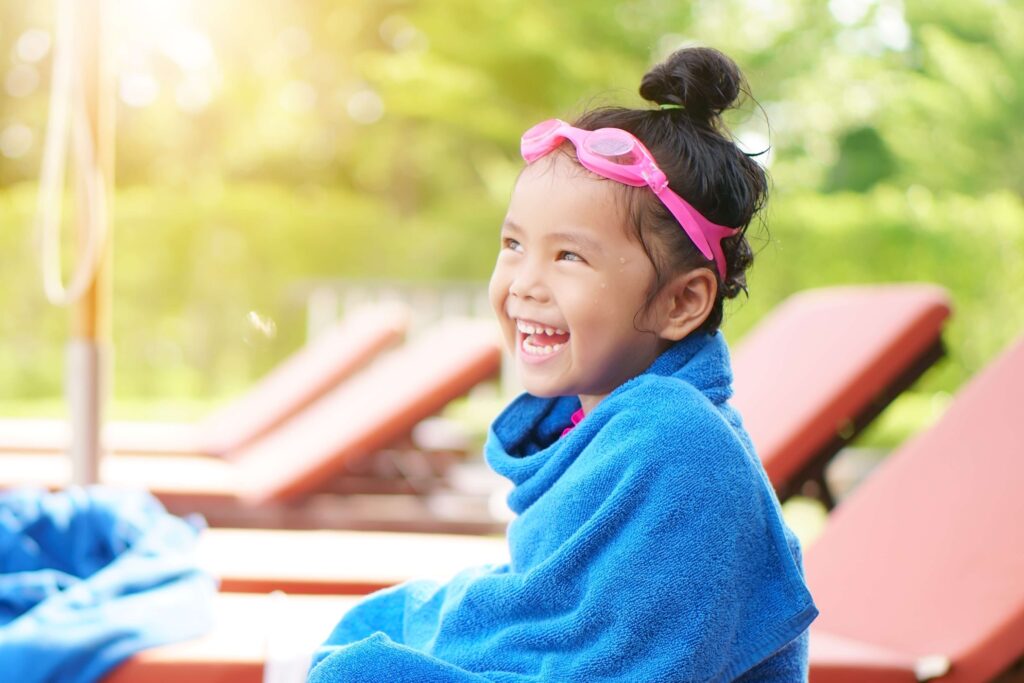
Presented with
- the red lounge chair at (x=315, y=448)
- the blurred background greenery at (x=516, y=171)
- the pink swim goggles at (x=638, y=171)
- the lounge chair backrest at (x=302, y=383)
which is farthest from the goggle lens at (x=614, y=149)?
the blurred background greenery at (x=516, y=171)

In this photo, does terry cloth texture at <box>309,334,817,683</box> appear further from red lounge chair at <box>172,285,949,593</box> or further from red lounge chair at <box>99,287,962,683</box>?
red lounge chair at <box>172,285,949,593</box>

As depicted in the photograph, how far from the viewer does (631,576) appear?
4.37 feet

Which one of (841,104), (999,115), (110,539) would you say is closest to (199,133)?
(841,104)

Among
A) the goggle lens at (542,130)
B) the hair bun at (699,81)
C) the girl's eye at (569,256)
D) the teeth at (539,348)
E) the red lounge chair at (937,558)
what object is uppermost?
the hair bun at (699,81)

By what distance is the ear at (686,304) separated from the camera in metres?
1.56

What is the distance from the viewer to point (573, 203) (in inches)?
60.2

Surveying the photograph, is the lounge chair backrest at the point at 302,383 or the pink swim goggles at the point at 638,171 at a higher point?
the pink swim goggles at the point at 638,171

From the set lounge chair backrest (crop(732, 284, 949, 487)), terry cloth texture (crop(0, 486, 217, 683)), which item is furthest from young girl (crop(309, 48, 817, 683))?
lounge chair backrest (crop(732, 284, 949, 487))

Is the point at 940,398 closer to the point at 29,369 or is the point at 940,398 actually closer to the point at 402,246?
the point at 402,246

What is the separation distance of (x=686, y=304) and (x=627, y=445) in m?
0.26

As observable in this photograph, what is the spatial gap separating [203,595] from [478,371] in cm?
252

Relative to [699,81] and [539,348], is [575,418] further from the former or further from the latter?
[699,81]

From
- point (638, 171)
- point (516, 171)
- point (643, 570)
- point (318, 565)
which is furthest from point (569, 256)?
point (516, 171)

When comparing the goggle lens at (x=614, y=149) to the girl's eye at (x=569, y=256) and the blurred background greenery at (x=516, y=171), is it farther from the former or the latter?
the blurred background greenery at (x=516, y=171)
